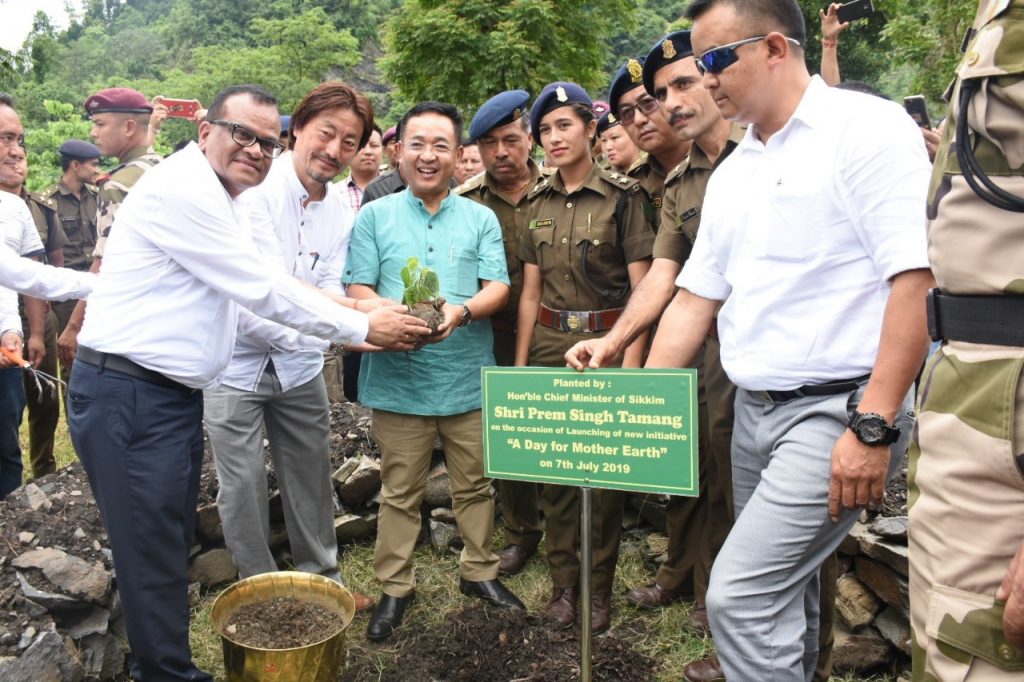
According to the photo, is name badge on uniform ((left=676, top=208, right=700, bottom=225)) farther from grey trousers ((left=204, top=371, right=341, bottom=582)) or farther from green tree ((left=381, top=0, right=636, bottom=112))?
green tree ((left=381, top=0, right=636, bottom=112))

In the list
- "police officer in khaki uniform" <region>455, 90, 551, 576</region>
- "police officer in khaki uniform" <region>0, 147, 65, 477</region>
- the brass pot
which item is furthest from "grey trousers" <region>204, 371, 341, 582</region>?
"police officer in khaki uniform" <region>0, 147, 65, 477</region>

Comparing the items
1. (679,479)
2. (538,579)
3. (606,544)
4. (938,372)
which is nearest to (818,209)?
(938,372)

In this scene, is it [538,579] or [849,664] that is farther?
[538,579]

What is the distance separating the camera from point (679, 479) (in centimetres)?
216

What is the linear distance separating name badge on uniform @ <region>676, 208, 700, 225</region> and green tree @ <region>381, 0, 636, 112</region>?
19.5 m

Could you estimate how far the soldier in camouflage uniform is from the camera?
1444mm

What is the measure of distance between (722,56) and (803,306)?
2.48ft

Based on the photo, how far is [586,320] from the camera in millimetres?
3811

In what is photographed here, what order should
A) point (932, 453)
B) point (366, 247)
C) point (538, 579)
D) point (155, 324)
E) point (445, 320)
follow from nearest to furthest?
1. point (932, 453)
2. point (155, 324)
3. point (445, 320)
4. point (366, 247)
5. point (538, 579)

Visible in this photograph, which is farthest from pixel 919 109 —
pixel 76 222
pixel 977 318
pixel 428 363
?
pixel 76 222

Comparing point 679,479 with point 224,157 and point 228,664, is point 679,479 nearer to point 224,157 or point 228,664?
point 228,664

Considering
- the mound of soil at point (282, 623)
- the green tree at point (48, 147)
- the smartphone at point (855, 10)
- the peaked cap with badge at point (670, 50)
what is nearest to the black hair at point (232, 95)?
the peaked cap with badge at point (670, 50)

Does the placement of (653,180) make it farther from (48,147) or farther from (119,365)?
(48,147)

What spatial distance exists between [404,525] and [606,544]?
0.98 m
